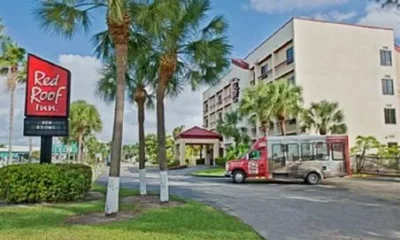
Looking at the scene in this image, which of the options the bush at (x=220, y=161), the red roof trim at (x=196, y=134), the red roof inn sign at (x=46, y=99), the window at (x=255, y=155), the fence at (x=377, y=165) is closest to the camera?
the red roof inn sign at (x=46, y=99)

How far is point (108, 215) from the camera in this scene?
10.1 m

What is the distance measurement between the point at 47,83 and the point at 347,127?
88.3 feet

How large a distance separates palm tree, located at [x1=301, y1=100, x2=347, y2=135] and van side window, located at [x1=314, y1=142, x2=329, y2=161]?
9426 millimetres

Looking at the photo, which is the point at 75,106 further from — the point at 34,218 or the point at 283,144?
the point at 34,218

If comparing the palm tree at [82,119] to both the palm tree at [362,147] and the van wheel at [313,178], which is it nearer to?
the palm tree at [362,147]

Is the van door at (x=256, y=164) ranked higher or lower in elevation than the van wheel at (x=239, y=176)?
higher

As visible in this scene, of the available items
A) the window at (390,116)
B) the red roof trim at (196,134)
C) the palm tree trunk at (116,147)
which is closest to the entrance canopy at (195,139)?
the red roof trim at (196,134)

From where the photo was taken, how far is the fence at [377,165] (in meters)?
27.5

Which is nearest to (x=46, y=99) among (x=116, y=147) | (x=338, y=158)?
(x=116, y=147)

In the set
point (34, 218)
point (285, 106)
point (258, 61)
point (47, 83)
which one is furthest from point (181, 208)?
point (258, 61)

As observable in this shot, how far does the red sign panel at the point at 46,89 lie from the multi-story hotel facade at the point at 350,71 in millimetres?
23852

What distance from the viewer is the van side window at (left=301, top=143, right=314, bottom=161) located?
2253 centimetres

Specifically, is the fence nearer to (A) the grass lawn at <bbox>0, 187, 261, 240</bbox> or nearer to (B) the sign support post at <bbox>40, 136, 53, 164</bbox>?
(A) the grass lawn at <bbox>0, 187, 261, 240</bbox>

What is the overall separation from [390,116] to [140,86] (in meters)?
28.2
